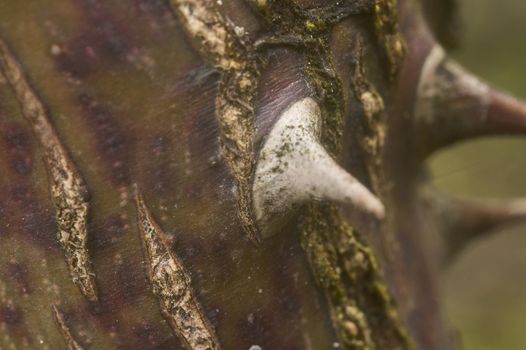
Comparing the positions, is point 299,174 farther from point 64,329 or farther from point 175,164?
point 64,329

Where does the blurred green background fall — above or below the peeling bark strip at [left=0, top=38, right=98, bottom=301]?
below

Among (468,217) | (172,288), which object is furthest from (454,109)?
(172,288)

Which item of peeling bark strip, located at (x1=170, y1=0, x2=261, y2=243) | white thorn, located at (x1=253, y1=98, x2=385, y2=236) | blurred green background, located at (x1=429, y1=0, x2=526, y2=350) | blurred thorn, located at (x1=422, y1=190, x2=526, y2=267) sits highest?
peeling bark strip, located at (x1=170, y1=0, x2=261, y2=243)

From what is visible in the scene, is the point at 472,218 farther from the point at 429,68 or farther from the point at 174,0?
the point at 174,0

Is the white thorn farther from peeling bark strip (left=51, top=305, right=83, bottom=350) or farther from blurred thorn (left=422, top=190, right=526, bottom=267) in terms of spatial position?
blurred thorn (left=422, top=190, right=526, bottom=267)

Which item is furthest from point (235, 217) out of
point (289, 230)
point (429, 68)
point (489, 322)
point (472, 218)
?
point (489, 322)

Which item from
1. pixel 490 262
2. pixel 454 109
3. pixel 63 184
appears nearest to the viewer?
pixel 63 184

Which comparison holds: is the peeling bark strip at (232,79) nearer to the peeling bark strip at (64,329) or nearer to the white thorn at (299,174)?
the white thorn at (299,174)

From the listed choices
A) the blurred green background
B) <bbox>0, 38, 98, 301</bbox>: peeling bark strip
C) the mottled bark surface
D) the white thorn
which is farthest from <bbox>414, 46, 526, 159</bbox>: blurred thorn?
the blurred green background
